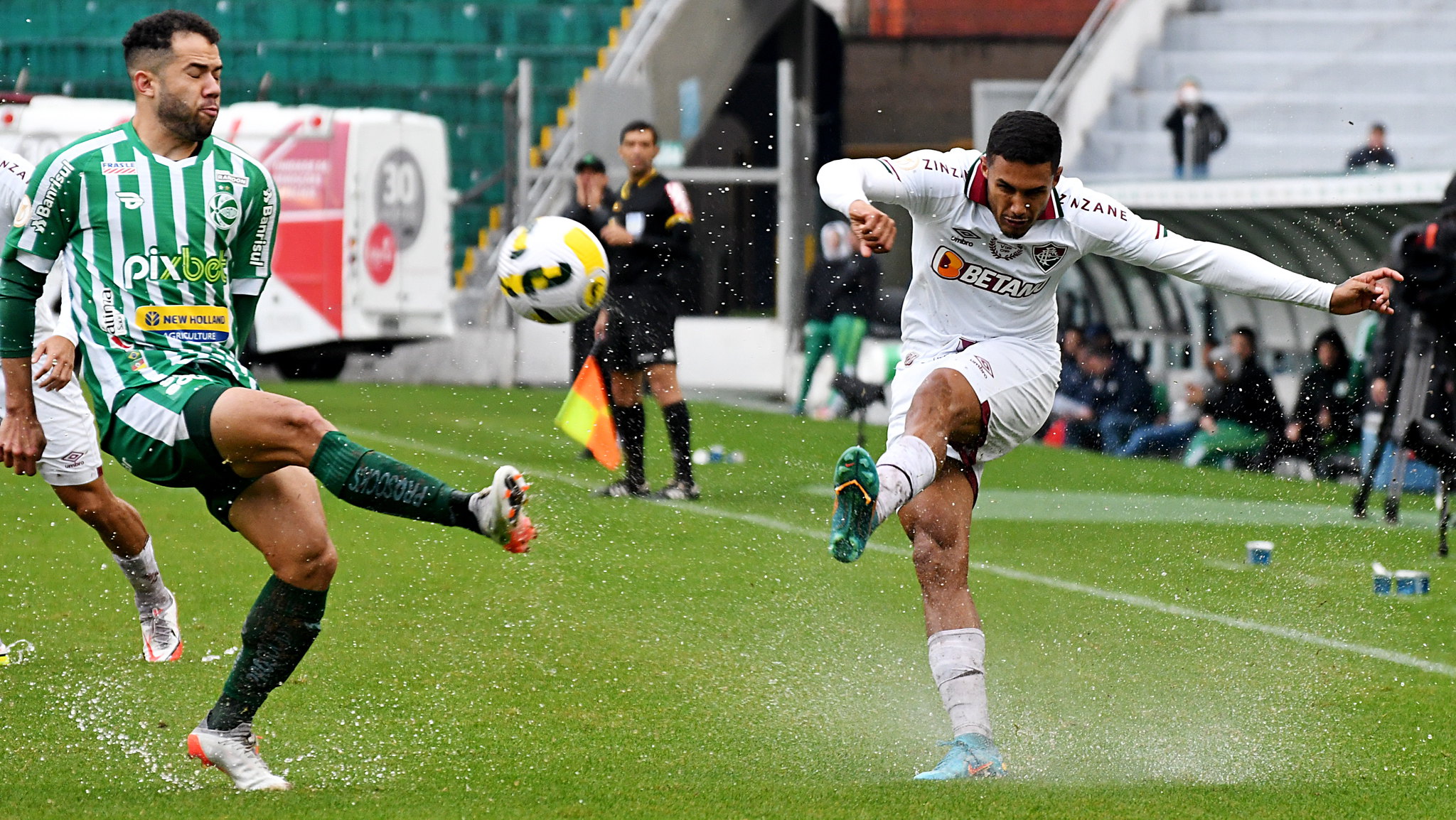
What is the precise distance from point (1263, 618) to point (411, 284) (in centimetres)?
1264

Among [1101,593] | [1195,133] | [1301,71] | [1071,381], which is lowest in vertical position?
[1101,593]

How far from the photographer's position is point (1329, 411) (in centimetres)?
1172

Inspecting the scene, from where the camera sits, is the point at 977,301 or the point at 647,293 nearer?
the point at 977,301

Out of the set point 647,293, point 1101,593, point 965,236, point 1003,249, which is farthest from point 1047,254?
point 647,293

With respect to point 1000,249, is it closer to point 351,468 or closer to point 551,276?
point 551,276

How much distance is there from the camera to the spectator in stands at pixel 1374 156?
13836 millimetres

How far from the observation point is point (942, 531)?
16.4ft

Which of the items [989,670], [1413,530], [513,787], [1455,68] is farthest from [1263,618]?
[1455,68]

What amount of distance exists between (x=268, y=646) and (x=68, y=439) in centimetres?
222

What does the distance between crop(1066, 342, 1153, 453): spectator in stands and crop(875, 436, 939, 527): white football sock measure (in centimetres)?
919

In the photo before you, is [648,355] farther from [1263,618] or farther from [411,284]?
[411,284]

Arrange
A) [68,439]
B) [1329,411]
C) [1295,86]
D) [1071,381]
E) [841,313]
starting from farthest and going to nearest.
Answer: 1. [1295,86]
2. [841,313]
3. [1071,381]
4. [1329,411]
5. [68,439]

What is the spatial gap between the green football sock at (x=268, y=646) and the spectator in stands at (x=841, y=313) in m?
11.4

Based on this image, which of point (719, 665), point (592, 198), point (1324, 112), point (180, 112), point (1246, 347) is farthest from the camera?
point (1324, 112)
